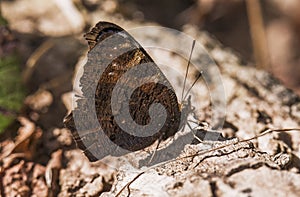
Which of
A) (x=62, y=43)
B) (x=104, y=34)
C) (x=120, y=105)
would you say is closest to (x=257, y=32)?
(x=62, y=43)

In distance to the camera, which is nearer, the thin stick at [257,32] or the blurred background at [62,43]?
the blurred background at [62,43]

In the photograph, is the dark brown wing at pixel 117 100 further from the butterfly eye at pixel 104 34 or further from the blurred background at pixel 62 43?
the blurred background at pixel 62 43

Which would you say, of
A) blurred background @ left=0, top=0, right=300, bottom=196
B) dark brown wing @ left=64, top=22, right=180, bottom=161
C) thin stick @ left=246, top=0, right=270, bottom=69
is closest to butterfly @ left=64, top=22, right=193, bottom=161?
dark brown wing @ left=64, top=22, right=180, bottom=161

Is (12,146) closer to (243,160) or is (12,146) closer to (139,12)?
(243,160)

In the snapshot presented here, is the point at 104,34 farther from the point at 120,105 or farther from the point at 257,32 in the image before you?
the point at 257,32

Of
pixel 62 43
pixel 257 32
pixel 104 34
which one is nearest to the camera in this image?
pixel 104 34

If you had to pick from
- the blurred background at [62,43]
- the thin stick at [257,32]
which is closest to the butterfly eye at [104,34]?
the blurred background at [62,43]

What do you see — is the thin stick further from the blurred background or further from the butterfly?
the butterfly
